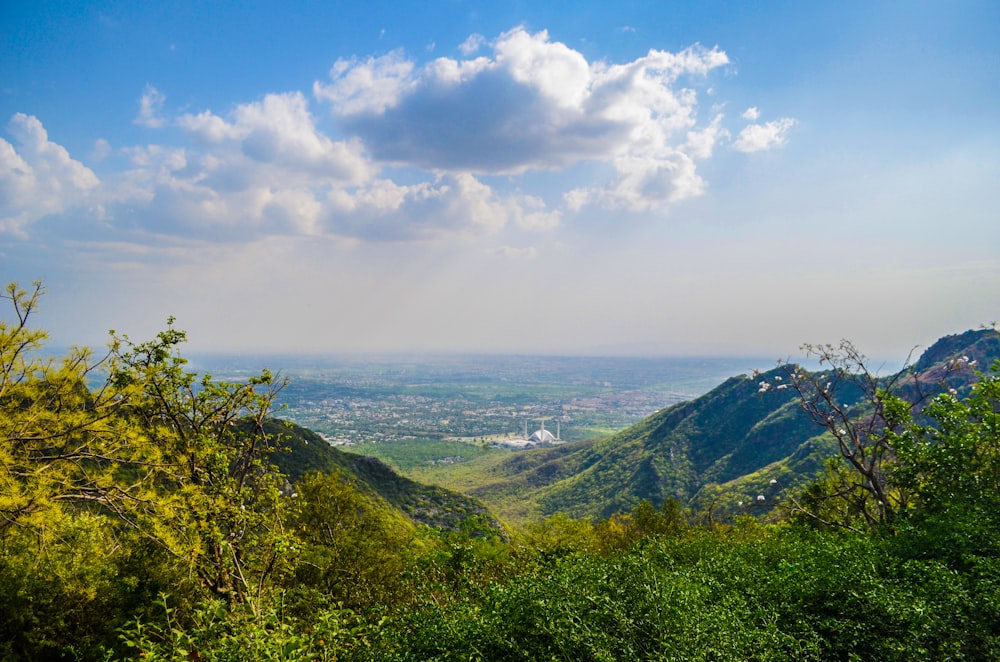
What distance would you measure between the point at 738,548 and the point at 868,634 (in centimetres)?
498

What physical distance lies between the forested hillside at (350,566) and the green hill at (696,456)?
219 feet

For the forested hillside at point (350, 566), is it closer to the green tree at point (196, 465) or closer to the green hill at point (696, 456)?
the green tree at point (196, 465)

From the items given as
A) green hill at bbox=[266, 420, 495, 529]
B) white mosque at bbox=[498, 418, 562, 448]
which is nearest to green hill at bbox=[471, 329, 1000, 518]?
green hill at bbox=[266, 420, 495, 529]

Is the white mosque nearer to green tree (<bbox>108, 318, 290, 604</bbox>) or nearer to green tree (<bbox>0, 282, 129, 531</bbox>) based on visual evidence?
green tree (<bbox>108, 318, 290, 604</bbox>)

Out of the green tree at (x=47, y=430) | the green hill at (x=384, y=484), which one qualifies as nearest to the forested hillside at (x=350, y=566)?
the green tree at (x=47, y=430)

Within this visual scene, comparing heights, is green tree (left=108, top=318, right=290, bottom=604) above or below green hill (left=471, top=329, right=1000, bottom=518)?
above

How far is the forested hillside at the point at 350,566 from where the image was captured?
17.6ft

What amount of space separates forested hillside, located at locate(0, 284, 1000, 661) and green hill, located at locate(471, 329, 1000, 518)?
66.8 meters

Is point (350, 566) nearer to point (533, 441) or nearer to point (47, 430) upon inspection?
point (47, 430)

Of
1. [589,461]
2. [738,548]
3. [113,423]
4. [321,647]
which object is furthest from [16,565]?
[589,461]

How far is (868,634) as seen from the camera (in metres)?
5.84

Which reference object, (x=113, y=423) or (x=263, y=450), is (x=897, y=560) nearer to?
(x=263, y=450)

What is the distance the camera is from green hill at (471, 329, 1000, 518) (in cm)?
7700

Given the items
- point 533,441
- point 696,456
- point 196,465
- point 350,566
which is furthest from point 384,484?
point 533,441
